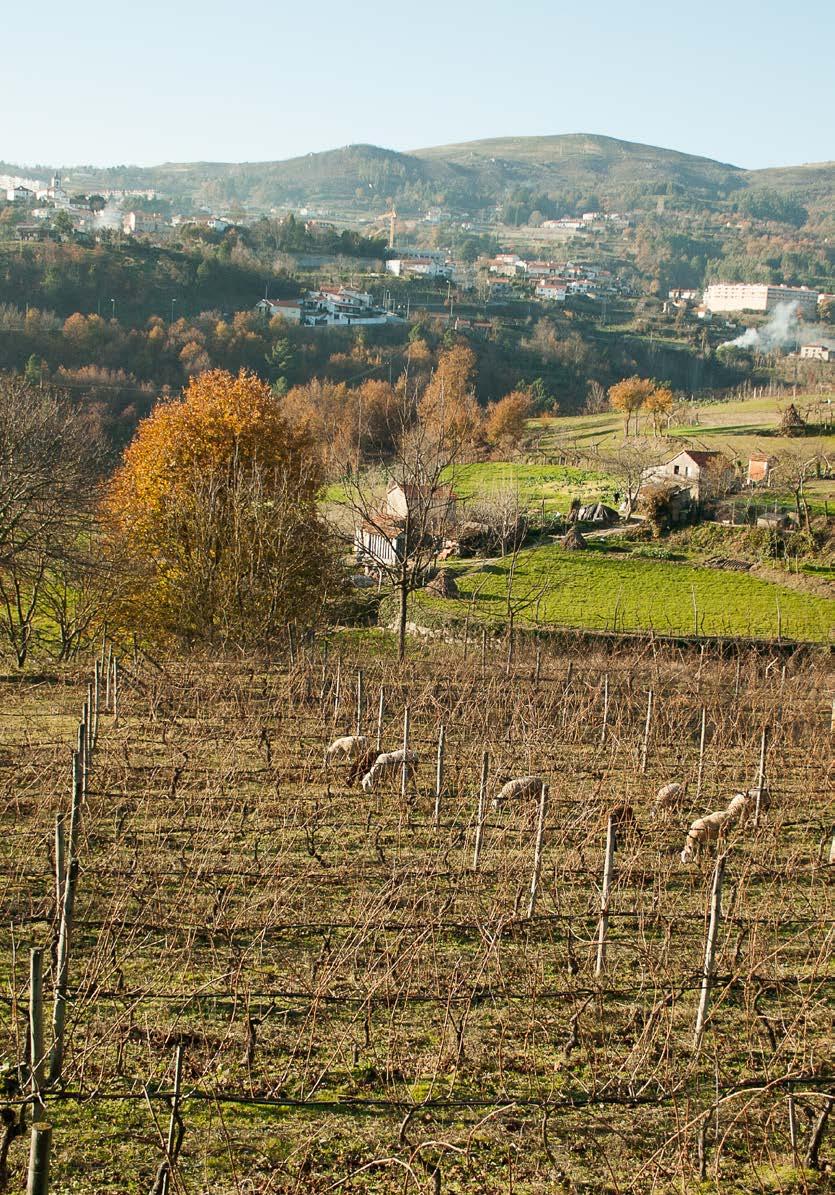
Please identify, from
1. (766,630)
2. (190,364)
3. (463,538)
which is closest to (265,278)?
(190,364)

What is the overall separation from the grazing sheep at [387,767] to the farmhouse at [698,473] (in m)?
30.7

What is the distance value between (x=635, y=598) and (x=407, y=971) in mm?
25340

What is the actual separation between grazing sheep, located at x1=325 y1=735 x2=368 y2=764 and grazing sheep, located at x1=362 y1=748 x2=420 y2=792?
0.63 m

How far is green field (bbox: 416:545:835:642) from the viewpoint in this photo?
27859 millimetres

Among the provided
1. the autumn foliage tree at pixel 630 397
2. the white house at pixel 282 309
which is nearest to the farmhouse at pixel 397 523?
the autumn foliage tree at pixel 630 397

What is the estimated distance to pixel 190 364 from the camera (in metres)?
65.9

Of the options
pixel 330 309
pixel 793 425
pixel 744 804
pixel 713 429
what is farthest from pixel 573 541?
pixel 330 309

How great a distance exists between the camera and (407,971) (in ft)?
21.8

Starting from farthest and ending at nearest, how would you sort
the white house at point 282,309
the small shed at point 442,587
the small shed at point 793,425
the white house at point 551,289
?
1. the white house at point 551,289
2. the white house at point 282,309
3. the small shed at point 793,425
4. the small shed at point 442,587

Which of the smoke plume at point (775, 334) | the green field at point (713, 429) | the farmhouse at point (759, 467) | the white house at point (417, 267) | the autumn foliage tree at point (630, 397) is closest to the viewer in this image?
the farmhouse at point (759, 467)

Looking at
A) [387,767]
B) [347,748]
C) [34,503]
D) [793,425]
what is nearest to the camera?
[387,767]

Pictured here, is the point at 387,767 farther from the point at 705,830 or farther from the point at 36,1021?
the point at 36,1021

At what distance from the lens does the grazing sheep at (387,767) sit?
437 inches

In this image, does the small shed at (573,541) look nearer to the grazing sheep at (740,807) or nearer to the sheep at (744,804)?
the sheep at (744,804)
